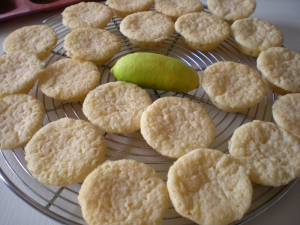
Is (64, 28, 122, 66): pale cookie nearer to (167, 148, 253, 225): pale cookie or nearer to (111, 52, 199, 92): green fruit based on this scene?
(111, 52, 199, 92): green fruit

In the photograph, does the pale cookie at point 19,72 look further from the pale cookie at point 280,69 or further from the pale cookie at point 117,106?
the pale cookie at point 280,69

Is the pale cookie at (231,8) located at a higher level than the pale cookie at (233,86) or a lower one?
higher

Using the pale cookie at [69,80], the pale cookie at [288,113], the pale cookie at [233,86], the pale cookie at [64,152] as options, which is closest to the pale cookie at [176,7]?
the pale cookie at [233,86]

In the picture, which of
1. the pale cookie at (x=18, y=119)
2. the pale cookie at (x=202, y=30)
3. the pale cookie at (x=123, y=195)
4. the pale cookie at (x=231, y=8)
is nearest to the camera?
the pale cookie at (x=123, y=195)

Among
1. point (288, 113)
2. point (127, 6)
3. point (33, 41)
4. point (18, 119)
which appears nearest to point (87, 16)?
point (127, 6)

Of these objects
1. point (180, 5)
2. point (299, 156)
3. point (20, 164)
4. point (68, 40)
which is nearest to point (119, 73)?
point (68, 40)

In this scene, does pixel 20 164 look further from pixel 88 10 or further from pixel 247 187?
pixel 88 10
